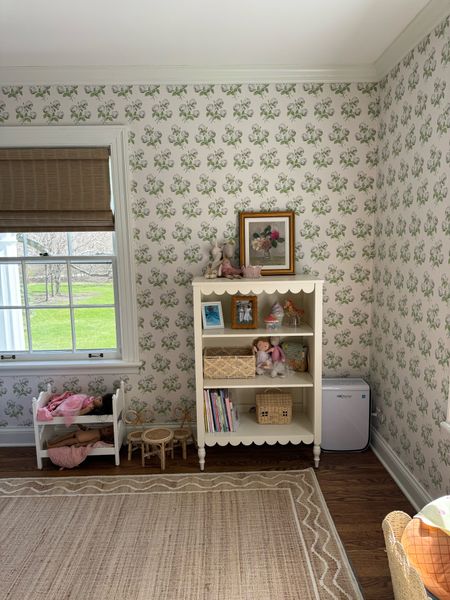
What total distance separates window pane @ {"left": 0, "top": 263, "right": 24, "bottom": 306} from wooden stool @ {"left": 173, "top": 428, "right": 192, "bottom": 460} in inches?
56.3

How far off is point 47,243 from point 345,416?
7.68ft

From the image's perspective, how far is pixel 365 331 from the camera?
3.41m

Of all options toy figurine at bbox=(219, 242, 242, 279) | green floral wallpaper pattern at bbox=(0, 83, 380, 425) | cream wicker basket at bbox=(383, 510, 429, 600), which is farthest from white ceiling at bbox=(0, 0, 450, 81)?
cream wicker basket at bbox=(383, 510, 429, 600)

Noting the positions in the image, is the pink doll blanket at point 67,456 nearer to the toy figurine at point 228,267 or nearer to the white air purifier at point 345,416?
the toy figurine at point 228,267

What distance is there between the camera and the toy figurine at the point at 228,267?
309 cm

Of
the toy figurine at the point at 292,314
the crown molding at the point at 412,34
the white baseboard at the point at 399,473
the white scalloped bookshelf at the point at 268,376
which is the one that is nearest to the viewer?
the crown molding at the point at 412,34

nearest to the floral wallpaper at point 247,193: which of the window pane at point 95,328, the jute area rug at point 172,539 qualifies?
the window pane at point 95,328

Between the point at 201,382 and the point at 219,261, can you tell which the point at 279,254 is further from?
the point at 201,382

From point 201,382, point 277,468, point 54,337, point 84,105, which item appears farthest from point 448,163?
point 54,337

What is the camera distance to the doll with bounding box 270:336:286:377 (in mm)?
3158

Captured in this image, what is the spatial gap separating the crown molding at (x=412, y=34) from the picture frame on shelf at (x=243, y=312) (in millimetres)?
1622

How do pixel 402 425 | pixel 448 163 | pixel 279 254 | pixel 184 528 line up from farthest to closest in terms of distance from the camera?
pixel 279 254, pixel 402 425, pixel 184 528, pixel 448 163

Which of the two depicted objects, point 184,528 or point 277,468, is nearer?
point 184,528

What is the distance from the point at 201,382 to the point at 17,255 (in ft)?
5.17
